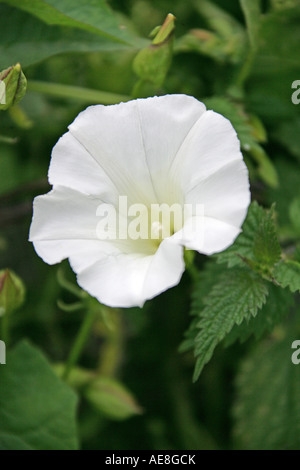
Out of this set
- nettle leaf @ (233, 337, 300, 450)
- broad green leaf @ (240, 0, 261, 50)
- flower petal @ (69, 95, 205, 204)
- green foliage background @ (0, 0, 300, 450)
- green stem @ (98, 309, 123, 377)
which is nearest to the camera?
flower petal @ (69, 95, 205, 204)

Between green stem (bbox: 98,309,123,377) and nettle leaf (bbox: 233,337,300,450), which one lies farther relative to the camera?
green stem (bbox: 98,309,123,377)

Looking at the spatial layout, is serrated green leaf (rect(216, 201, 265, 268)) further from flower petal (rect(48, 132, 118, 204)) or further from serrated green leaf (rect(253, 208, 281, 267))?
flower petal (rect(48, 132, 118, 204))

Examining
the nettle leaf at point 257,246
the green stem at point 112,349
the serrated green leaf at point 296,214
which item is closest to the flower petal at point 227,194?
the nettle leaf at point 257,246

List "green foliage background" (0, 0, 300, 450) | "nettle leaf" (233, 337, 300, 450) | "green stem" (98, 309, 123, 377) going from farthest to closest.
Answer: "green stem" (98, 309, 123, 377) → "nettle leaf" (233, 337, 300, 450) → "green foliage background" (0, 0, 300, 450)

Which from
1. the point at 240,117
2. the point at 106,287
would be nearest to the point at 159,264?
the point at 106,287
